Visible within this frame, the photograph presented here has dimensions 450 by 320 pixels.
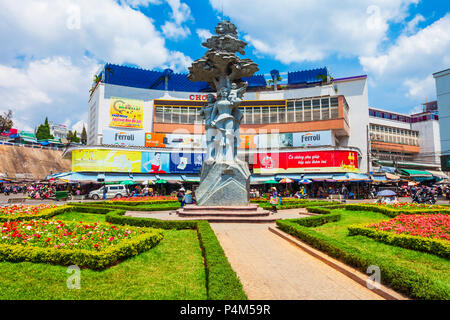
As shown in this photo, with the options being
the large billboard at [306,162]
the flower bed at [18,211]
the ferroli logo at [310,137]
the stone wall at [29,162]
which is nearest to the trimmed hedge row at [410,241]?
the flower bed at [18,211]

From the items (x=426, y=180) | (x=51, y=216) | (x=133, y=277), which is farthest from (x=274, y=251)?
(x=426, y=180)

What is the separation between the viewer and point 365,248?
726cm

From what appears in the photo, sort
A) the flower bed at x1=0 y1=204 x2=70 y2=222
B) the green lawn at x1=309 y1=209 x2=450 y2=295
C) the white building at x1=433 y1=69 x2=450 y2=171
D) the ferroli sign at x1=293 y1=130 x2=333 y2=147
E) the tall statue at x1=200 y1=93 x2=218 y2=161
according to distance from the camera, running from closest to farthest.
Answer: the green lawn at x1=309 y1=209 x2=450 y2=295, the flower bed at x1=0 y1=204 x2=70 y2=222, the tall statue at x1=200 y1=93 x2=218 y2=161, the white building at x1=433 y1=69 x2=450 y2=171, the ferroli sign at x1=293 y1=130 x2=333 y2=147

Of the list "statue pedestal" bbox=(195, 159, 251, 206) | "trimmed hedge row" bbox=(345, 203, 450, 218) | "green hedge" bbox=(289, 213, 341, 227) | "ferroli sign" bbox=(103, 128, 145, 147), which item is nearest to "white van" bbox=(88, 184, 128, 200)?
"ferroli sign" bbox=(103, 128, 145, 147)

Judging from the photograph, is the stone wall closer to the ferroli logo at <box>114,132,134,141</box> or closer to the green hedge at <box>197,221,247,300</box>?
the ferroli logo at <box>114,132,134,141</box>

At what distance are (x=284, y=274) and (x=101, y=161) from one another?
3501 cm

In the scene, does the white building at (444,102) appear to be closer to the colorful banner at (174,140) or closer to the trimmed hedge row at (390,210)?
the trimmed hedge row at (390,210)

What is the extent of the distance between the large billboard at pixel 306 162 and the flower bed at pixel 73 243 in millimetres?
32679

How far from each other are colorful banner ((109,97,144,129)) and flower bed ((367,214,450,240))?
43.8 metres

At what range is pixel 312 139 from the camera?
41688 mm

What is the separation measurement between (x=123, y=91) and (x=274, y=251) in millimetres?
48022

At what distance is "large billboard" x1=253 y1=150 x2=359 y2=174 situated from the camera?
3688 centimetres
